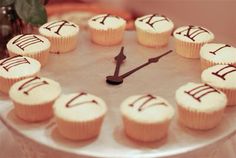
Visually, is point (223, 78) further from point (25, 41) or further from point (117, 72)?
point (25, 41)

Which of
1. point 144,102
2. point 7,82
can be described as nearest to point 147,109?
point 144,102

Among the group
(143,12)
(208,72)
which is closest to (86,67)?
(208,72)

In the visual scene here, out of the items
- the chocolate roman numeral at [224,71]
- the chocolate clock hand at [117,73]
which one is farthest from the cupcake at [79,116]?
the chocolate roman numeral at [224,71]

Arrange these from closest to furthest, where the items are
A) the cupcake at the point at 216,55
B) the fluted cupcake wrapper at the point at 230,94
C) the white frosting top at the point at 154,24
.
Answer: the fluted cupcake wrapper at the point at 230,94, the cupcake at the point at 216,55, the white frosting top at the point at 154,24

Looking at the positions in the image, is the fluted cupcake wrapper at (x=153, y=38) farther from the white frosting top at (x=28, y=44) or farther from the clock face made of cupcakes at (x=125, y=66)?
the white frosting top at (x=28, y=44)

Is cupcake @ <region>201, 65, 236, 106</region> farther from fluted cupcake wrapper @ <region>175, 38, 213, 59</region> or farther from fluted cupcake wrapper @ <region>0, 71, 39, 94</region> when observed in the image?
fluted cupcake wrapper @ <region>0, 71, 39, 94</region>

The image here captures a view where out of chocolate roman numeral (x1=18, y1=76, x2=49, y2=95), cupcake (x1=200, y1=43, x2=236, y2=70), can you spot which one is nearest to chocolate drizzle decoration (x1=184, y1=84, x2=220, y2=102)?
cupcake (x1=200, y1=43, x2=236, y2=70)
